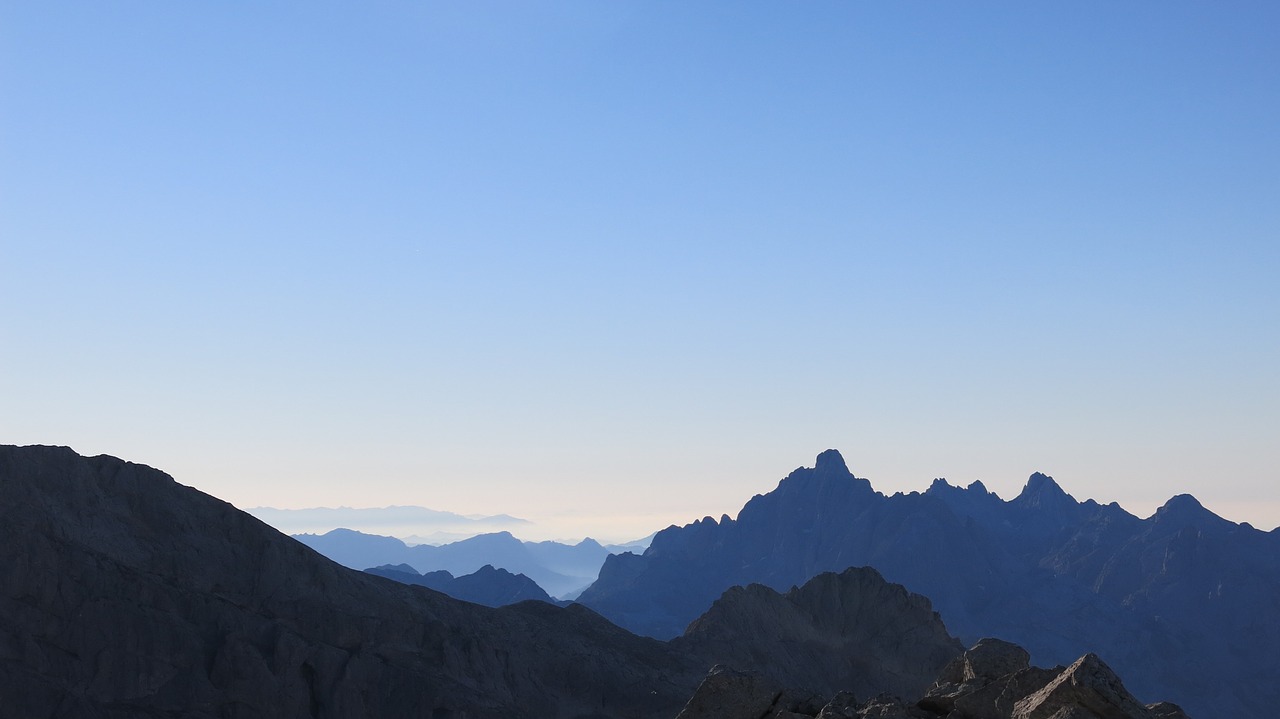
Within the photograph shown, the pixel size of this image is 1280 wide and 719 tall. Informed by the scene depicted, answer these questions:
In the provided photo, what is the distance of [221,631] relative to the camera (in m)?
91.8

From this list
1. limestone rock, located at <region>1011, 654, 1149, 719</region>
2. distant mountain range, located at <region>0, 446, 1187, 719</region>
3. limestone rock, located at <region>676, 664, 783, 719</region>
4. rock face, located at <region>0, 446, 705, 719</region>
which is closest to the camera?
limestone rock, located at <region>1011, 654, 1149, 719</region>

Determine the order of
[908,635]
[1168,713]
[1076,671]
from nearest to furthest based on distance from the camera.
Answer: [1076,671]
[1168,713]
[908,635]

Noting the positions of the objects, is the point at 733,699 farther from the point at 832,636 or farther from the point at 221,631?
the point at 832,636

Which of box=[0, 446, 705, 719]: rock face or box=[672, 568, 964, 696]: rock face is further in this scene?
box=[672, 568, 964, 696]: rock face

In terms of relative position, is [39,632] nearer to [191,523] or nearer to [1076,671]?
[191,523]

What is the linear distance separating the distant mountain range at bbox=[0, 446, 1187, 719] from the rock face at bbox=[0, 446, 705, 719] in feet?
0.42

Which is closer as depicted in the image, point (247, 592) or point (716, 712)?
point (716, 712)

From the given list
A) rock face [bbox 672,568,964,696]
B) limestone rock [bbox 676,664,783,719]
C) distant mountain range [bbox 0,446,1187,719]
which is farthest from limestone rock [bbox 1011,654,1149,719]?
rock face [bbox 672,568,964,696]

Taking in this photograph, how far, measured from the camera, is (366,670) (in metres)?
95.6

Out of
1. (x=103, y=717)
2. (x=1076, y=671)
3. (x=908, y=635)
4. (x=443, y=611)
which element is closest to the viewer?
(x=1076, y=671)

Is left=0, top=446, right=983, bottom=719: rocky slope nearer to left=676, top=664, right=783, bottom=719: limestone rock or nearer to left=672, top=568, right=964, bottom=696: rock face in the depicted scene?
left=672, top=568, right=964, bottom=696: rock face

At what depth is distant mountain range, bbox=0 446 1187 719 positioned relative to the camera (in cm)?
8594

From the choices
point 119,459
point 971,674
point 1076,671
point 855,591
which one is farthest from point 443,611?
point 1076,671

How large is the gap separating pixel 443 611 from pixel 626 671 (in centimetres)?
1610
